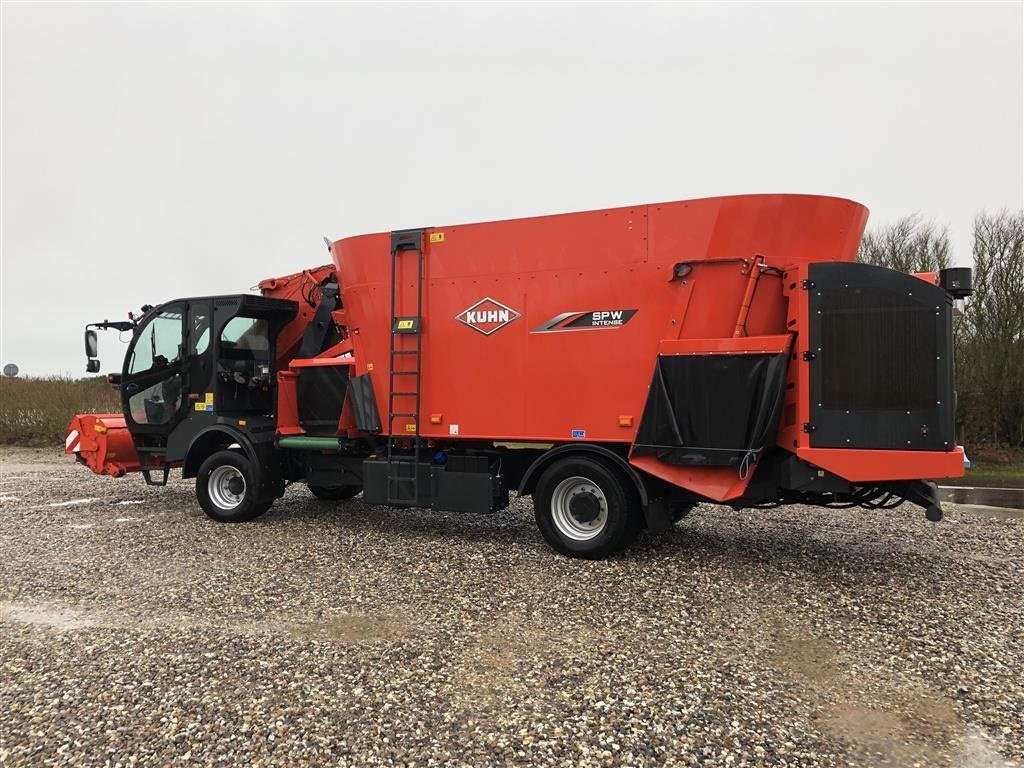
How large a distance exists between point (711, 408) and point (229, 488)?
18.8ft

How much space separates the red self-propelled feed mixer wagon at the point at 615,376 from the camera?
16.6 ft

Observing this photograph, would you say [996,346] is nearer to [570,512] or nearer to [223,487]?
[570,512]

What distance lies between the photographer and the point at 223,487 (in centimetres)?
805

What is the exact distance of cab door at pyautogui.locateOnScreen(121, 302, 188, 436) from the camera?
27.5 feet

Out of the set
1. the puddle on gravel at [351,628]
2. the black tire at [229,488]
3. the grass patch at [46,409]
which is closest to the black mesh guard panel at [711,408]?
the puddle on gravel at [351,628]

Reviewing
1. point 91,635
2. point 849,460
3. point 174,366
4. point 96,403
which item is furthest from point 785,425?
point 96,403

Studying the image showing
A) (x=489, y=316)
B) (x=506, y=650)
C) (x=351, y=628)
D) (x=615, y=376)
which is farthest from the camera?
(x=489, y=316)

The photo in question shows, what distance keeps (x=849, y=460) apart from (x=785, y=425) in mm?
550

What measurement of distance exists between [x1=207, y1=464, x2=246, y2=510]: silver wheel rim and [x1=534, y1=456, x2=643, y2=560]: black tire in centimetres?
399

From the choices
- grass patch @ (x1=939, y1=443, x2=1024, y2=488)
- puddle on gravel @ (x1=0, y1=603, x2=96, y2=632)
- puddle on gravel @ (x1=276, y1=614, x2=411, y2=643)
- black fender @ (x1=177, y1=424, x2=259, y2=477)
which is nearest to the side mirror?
black fender @ (x1=177, y1=424, x2=259, y2=477)

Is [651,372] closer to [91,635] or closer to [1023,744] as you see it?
[1023,744]

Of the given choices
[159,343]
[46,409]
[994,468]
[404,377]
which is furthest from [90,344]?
[994,468]

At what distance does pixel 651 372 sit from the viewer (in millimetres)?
Result: 5793

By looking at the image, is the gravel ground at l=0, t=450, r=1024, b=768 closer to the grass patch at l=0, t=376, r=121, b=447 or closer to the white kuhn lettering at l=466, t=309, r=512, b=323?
the white kuhn lettering at l=466, t=309, r=512, b=323
